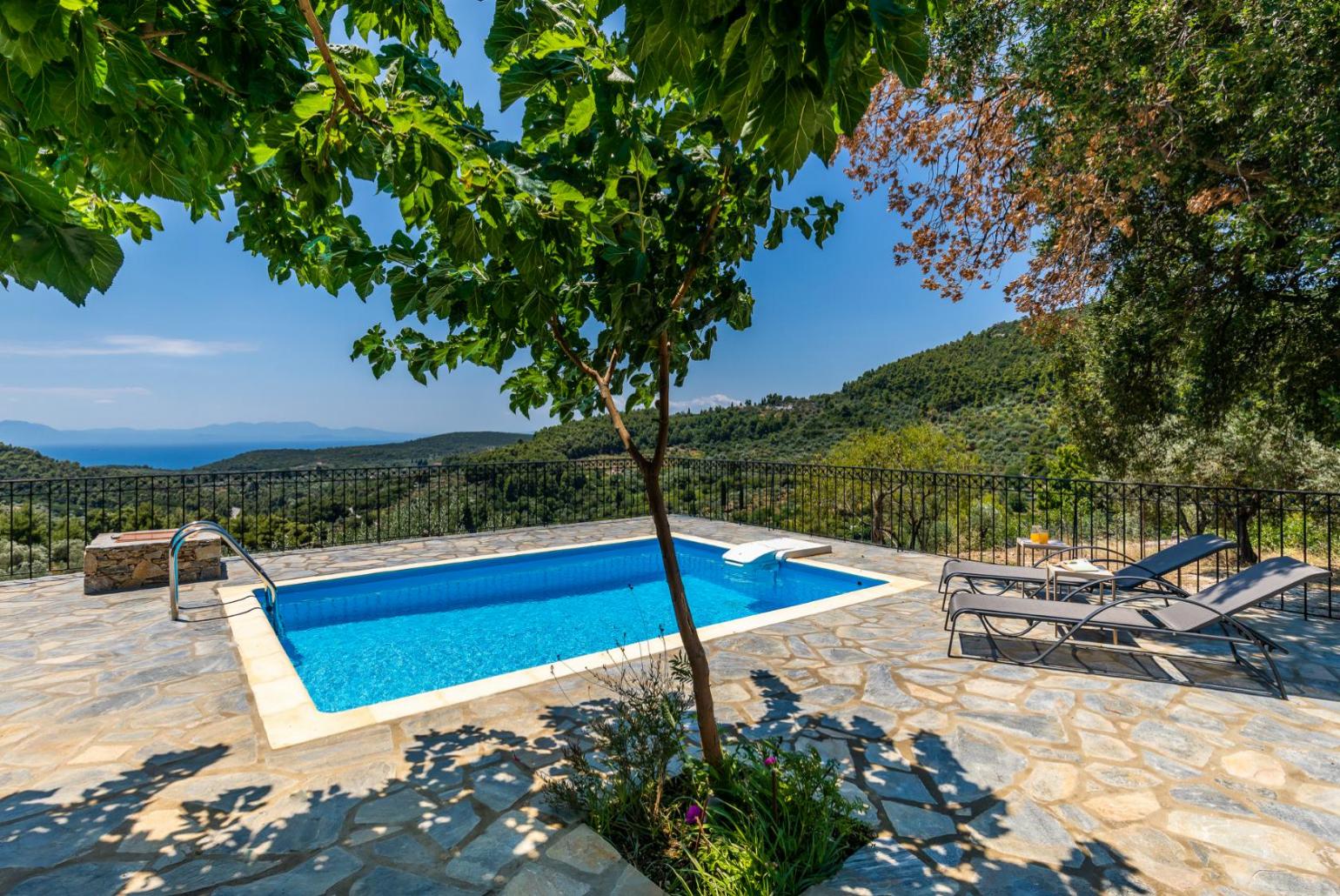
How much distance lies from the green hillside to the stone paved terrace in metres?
11.2

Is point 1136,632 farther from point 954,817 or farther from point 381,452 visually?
point 381,452

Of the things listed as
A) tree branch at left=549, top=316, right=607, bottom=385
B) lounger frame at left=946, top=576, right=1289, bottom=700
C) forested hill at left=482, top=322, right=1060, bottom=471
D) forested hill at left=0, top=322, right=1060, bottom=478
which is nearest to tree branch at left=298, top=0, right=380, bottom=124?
tree branch at left=549, top=316, right=607, bottom=385

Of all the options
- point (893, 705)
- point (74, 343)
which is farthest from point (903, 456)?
point (74, 343)

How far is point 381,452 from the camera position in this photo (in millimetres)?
20828

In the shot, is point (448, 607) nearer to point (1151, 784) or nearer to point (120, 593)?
point (120, 593)

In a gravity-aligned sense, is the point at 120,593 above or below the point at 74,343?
below

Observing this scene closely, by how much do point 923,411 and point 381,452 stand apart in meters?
21.0

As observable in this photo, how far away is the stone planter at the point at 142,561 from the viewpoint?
20.1 ft

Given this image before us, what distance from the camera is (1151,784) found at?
9.07 feet

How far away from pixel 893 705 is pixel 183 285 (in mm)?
31122

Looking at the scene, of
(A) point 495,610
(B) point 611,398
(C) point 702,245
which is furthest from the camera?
(A) point 495,610

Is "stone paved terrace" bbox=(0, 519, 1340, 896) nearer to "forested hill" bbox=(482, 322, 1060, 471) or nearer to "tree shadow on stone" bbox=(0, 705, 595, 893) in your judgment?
"tree shadow on stone" bbox=(0, 705, 595, 893)

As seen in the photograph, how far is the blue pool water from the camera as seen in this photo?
535 centimetres

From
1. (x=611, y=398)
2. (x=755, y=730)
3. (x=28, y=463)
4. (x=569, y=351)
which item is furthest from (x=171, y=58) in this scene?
(x=28, y=463)
